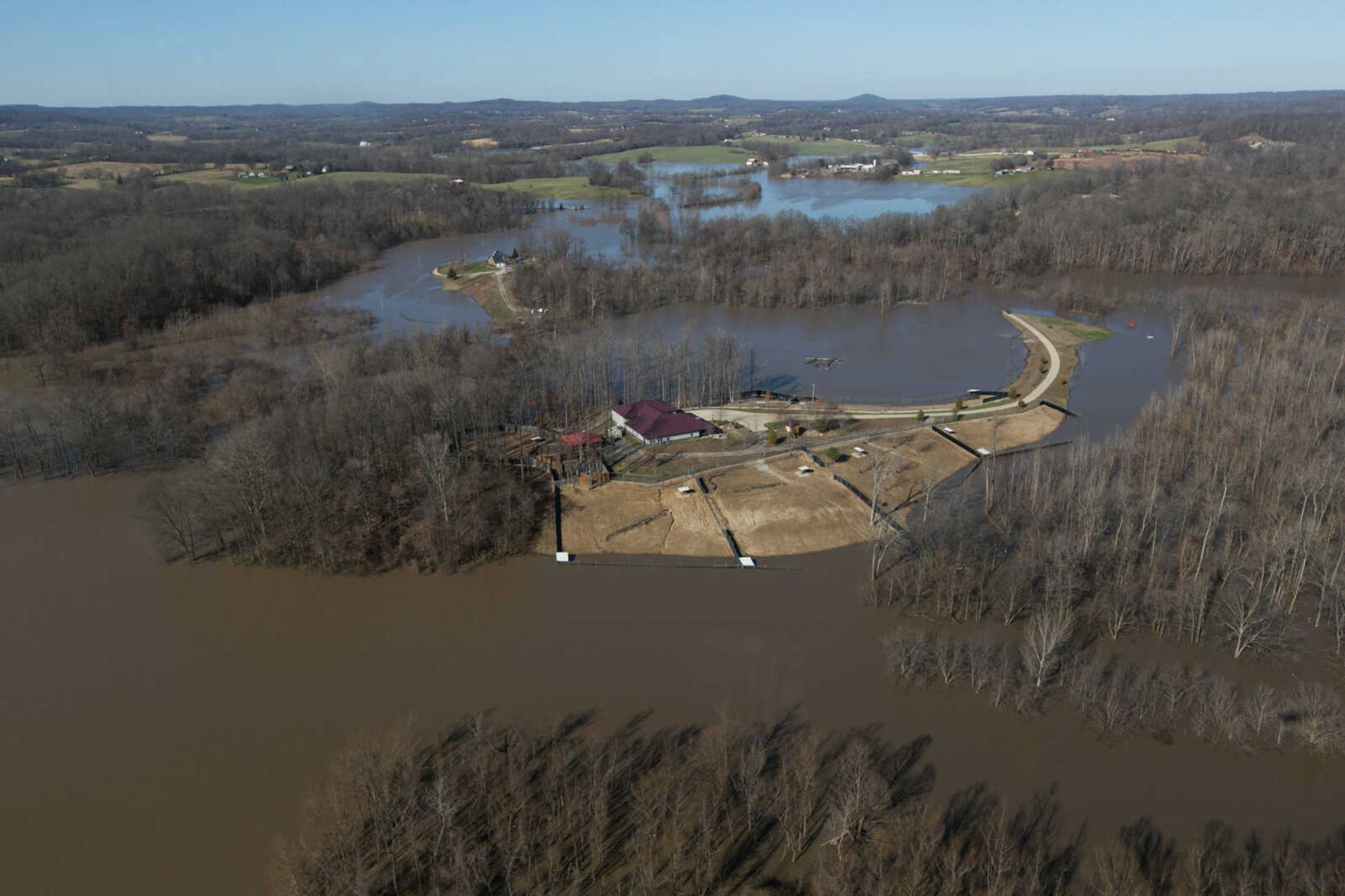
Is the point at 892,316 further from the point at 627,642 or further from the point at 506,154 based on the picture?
the point at 506,154

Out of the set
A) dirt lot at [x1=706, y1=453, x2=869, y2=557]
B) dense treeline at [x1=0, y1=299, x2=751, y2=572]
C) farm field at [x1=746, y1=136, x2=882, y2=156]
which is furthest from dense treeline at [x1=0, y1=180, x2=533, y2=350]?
farm field at [x1=746, y1=136, x2=882, y2=156]

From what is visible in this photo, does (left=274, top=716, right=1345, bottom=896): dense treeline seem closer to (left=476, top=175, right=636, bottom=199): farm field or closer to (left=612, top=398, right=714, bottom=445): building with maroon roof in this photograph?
(left=612, top=398, right=714, bottom=445): building with maroon roof

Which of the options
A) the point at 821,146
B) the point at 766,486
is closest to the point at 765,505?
the point at 766,486

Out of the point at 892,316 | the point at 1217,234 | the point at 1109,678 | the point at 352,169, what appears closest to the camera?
the point at 1109,678

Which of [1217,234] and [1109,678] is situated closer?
[1109,678]

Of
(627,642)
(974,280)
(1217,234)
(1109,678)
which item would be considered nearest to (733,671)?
(627,642)

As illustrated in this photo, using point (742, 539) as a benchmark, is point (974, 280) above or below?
above
